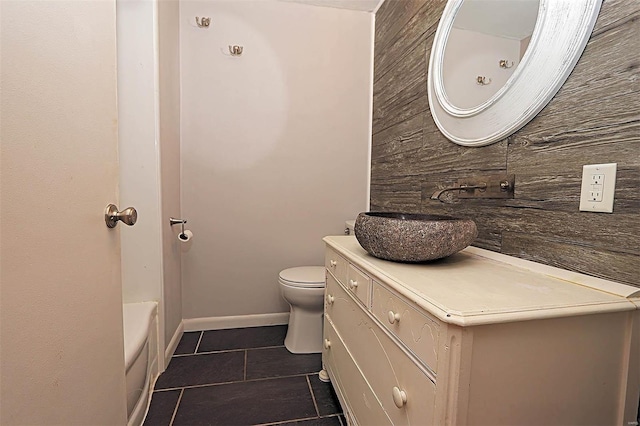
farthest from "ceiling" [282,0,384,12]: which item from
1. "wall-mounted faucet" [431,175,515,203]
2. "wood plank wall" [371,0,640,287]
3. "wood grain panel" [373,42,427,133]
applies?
"wall-mounted faucet" [431,175,515,203]

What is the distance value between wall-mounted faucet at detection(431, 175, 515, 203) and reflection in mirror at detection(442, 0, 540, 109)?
1.01 ft

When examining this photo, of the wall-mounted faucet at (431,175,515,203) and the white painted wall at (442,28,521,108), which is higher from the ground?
the white painted wall at (442,28,521,108)

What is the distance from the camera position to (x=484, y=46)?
1203mm

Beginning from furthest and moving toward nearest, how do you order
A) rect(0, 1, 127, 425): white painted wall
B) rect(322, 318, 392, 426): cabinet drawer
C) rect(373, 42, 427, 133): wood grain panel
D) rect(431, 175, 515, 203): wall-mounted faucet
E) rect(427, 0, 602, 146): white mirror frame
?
rect(373, 42, 427, 133): wood grain panel
rect(431, 175, 515, 203): wall-mounted faucet
rect(322, 318, 392, 426): cabinet drawer
rect(427, 0, 602, 146): white mirror frame
rect(0, 1, 127, 425): white painted wall

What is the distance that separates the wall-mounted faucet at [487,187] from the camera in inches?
42.2

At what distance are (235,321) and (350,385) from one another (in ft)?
4.19

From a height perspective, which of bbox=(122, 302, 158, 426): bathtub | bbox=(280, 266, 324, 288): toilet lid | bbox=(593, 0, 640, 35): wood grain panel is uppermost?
bbox=(593, 0, 640, 35): wood grain panel

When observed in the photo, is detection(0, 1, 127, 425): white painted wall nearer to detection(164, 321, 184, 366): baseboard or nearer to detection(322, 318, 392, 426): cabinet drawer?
detection(322, 318, 392, 426): cabinet drawer

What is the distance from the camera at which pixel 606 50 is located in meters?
0.77

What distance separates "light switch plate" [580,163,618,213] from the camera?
77cm

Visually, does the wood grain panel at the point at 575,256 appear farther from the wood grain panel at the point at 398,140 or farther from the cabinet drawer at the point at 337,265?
the wood grain panel at the point at 398,140

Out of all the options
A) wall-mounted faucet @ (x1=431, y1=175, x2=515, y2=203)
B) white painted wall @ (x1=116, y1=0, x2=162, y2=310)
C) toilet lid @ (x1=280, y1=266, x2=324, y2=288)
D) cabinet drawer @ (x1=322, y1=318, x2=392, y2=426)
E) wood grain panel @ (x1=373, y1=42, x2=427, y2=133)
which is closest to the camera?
cabinet drawer @ (x1=322, y1=318, x2=392, y2=426)

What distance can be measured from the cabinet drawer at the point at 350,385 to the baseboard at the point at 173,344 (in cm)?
91

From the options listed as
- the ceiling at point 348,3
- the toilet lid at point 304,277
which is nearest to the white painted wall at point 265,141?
the ceiling at point 348,3
